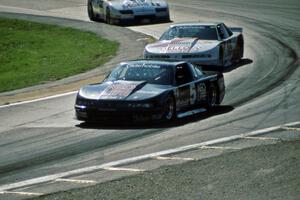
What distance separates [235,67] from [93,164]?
45.0 ft

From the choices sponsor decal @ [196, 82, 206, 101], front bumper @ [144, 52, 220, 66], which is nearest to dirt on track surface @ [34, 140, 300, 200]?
sponsor decal @ [196, 82, 206, 101]

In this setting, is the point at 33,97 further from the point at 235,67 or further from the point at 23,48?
the point at 23,48

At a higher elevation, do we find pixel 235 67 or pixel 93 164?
pixel 93 164

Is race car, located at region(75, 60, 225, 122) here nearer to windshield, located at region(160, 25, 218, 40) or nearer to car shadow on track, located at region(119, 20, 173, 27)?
windshield, located at region(160, 25, 218, 40)

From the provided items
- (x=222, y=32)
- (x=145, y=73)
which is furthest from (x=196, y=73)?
(x=222, y=32)

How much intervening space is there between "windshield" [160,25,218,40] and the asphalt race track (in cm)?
120

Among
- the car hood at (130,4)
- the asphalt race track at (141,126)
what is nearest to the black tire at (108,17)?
the car hood at (130,4)

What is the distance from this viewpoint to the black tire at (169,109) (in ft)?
55.8

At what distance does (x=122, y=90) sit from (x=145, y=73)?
105cm

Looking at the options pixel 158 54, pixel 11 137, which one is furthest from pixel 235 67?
pixel 11 137

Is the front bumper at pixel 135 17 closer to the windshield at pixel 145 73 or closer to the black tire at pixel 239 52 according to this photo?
the black tire at pixel 239 52

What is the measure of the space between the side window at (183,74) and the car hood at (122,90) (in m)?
0.63

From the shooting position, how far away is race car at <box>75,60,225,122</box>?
16.6m

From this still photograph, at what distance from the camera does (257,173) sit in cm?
1199
